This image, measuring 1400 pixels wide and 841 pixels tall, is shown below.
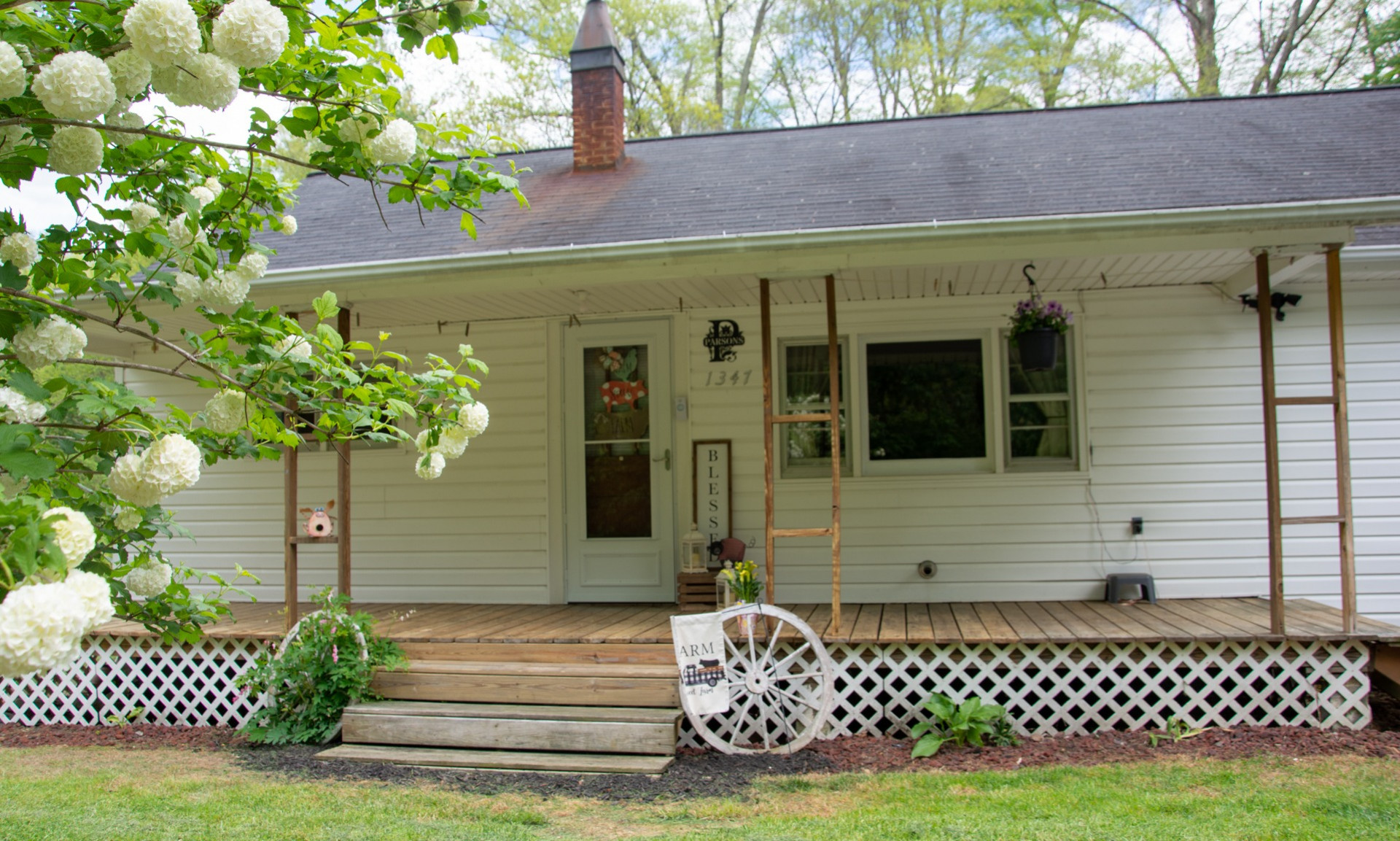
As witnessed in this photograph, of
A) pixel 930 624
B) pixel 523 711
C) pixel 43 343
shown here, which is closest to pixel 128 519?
pixel 43 343

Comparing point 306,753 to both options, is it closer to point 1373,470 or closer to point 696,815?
point 696,815

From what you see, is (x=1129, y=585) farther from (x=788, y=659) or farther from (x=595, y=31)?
(x=595, y=31)

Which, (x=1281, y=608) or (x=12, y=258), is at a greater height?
(x=12, y=258)

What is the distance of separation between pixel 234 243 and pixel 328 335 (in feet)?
1.36

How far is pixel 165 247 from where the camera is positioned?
236cm

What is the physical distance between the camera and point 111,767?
5.11 m

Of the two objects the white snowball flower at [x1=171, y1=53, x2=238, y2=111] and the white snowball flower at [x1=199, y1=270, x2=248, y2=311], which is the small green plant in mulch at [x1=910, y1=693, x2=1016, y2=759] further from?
the white snowball flower at [x1=171, y1=53, x2=238, y2=111]

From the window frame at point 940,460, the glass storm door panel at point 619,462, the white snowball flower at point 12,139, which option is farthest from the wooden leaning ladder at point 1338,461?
the white snowball flower at point 12,139

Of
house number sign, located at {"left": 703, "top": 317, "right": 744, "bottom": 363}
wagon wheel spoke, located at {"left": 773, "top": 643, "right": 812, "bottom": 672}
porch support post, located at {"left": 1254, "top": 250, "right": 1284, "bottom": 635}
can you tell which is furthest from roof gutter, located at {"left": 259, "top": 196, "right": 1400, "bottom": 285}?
wagon wheel spoke, located at {"left": 773, "top": 643, "right": 812, "bottom": 672}

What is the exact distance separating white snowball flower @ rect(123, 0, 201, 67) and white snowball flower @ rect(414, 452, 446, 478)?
1189 mm

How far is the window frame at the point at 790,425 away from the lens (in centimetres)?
677

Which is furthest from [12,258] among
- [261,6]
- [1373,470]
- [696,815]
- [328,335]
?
[1373,470]

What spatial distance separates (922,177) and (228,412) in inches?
211

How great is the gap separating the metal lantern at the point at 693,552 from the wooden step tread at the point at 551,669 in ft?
4.31
